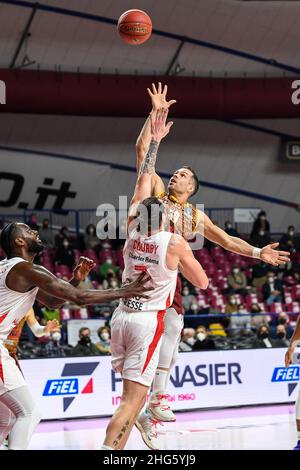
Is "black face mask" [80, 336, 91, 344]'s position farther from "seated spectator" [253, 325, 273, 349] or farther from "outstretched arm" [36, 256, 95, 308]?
"outstretched arm" [36, 256, 95, 308]

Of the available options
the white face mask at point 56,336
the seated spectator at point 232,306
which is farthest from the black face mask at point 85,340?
the seated spectator at point 232,306

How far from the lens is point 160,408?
948 cm

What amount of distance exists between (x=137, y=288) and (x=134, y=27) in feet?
18.0

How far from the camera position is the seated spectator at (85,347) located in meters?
16.5

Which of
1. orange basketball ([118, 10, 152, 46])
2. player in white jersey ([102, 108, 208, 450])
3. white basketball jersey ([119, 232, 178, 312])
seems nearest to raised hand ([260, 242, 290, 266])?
player in white jersey ([102, 108, 208, 450])

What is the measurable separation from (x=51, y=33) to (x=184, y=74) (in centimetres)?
440

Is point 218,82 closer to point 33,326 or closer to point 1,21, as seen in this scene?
point 1,21

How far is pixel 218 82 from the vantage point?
25797 mm

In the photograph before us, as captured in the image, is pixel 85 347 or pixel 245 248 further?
pixel 85 347

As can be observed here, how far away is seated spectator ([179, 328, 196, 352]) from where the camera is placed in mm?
17453

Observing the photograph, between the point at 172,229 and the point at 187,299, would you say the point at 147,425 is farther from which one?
the point at 187,299

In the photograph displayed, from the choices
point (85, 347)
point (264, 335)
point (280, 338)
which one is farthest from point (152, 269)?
point (280, 338)

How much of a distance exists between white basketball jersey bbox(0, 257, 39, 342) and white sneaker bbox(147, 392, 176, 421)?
226 centimetres

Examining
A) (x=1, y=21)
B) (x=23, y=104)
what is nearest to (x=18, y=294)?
(x=23, y=104)
